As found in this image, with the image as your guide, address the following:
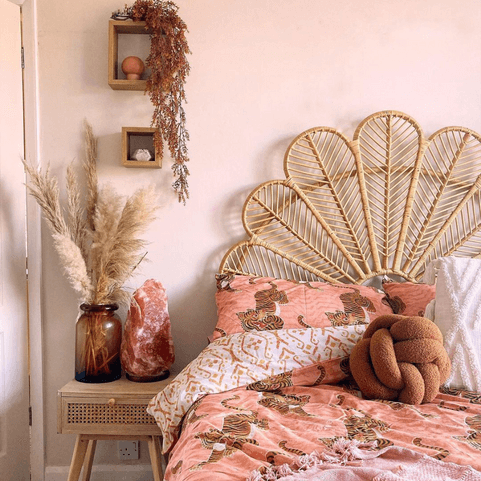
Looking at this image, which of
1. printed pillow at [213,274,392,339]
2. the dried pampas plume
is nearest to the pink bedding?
printed pillow at [213,274,392,339]

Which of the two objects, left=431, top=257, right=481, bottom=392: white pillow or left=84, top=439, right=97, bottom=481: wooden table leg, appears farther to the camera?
left=84, top=439, right=97, bottom=481: wooden table leg

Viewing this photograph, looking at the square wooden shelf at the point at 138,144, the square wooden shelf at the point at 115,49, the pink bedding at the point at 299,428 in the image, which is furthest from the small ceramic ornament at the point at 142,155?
the pink bedding at the point at 299,428

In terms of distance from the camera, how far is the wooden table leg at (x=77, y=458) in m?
1.83

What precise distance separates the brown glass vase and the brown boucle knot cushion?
974 mm

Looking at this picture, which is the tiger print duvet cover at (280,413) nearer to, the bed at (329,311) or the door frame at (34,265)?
the bed at (329,311)

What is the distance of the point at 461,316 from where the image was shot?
1642mm

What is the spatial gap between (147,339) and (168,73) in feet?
3.55

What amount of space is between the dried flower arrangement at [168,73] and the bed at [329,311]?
0.38 m

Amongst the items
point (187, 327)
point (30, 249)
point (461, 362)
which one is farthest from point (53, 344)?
point (461, 362)

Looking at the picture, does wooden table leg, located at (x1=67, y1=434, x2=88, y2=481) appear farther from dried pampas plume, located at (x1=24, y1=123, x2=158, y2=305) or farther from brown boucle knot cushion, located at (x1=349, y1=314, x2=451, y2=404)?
brown boucle knot cushion, located at (x1=349, y1=314, x2=451, y2=404)

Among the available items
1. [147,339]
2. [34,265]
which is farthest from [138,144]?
[147,339]

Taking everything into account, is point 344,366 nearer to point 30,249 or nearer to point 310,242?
point 310,242

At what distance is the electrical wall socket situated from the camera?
7.17ft

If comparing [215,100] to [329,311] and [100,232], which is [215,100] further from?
[329,311]
